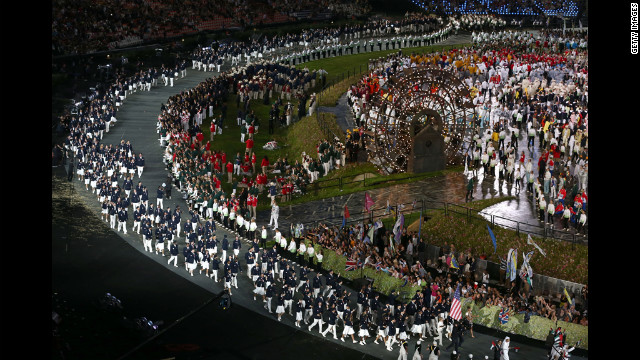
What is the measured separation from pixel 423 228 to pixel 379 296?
4883 millimetres

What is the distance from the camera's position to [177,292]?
35.3 meters

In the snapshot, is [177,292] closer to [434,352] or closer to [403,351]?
[403,351]

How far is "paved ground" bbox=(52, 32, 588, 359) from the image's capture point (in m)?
31.3

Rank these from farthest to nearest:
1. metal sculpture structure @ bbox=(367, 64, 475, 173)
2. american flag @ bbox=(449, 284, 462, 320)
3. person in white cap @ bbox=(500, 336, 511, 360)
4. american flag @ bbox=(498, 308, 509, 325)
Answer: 1. metal sculpture structure @ bbox=(367, 64, 475, 173)
2. american flag @ bbox=(498, 308, 509, 325)
3. american flag @ bbox=(449, 284, 462, 320)
4. person in white cap @ bbox=(500, 336, 511, 360)

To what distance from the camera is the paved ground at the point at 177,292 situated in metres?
31.3

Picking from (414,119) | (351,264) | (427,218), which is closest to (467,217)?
(427,218)

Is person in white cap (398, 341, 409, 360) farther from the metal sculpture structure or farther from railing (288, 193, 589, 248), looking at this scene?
the metal sculpture structure

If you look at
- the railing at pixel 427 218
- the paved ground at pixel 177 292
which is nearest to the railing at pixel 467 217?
the railing at pixel 427 218

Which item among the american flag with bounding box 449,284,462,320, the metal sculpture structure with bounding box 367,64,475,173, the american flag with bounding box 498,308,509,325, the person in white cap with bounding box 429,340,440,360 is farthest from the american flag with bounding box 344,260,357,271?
the metal sculpture structure with bounding box 367,64,475,173

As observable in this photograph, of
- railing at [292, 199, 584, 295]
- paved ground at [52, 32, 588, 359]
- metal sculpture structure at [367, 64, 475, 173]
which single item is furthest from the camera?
metal sculpture structure at [367, 64, 475, 173]

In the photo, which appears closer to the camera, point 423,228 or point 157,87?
point 423,228

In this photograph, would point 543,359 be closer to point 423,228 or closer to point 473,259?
point 473,259

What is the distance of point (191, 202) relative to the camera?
43.8 metres
